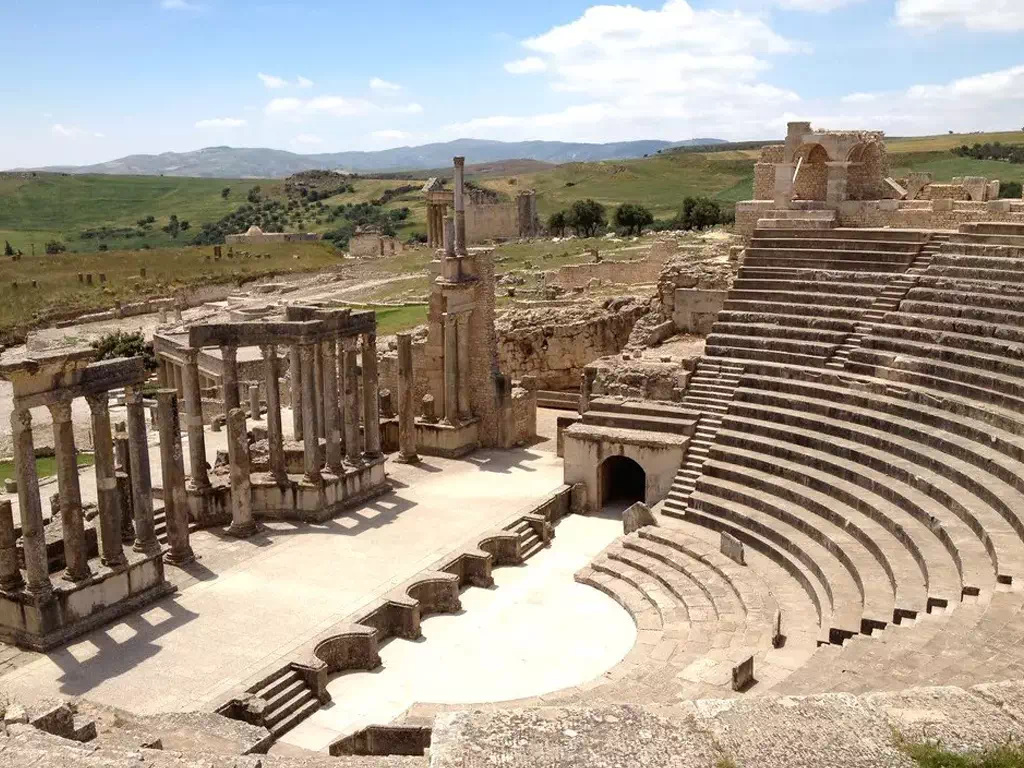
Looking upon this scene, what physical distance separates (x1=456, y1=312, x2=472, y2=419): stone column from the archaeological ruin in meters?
0.12

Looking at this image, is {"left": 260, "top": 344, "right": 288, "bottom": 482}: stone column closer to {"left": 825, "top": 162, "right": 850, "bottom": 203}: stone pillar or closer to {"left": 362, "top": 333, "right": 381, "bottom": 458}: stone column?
{"left": 362, "top": 333, "right": 381, "bottom": 458}: stone column

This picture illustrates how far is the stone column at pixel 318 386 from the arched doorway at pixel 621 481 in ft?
23.1

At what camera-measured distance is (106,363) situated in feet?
57.3

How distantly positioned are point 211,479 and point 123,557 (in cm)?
513

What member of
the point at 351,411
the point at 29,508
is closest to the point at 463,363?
the point at 351,411

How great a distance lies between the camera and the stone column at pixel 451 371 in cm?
2784

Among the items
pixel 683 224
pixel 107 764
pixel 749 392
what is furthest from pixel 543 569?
pixel 683 224

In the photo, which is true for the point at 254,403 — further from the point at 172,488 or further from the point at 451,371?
the point at 172,488

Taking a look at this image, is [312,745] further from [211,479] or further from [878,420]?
[878,420]

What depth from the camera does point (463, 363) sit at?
92.8 feet

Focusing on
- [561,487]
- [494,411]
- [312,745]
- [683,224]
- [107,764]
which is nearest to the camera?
[107,764]

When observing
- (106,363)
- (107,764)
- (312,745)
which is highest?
(106,363)

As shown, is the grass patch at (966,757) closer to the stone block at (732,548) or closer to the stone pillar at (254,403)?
the stone block at (732,548)

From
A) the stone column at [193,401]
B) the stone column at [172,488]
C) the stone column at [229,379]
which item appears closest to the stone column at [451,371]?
the stone column at [229,379]
